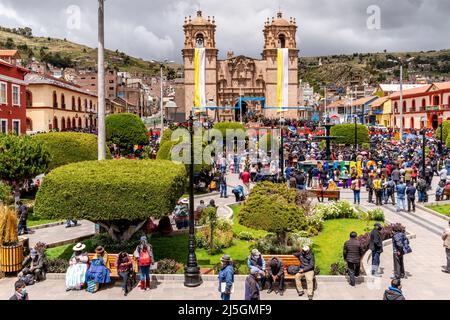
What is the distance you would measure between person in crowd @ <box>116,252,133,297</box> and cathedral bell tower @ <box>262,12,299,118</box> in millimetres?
67146

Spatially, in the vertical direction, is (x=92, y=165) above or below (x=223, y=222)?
above

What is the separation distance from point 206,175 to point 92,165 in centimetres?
1210

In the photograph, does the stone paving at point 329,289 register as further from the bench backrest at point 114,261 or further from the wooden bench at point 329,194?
the wooden bench at point 329,194

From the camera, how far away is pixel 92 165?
12.2 meters

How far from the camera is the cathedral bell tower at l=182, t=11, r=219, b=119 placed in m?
76.3

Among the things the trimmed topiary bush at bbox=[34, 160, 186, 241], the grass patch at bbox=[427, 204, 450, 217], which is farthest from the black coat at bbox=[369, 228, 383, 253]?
the grass patch at bbox=[427, 204, 450, 217]

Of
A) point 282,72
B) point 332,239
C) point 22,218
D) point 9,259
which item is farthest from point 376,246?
point 282,72

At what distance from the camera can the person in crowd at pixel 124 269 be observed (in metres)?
10.1

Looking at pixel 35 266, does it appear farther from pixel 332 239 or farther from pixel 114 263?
pixel 332 239

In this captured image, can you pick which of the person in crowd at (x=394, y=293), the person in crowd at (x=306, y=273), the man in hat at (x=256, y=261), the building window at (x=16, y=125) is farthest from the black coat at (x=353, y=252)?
the building window at (x=16, y=125)

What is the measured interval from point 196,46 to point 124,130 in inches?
1774

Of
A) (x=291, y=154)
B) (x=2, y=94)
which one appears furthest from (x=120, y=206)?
(x=2, y=94)

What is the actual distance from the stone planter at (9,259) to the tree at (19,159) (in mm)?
6383
